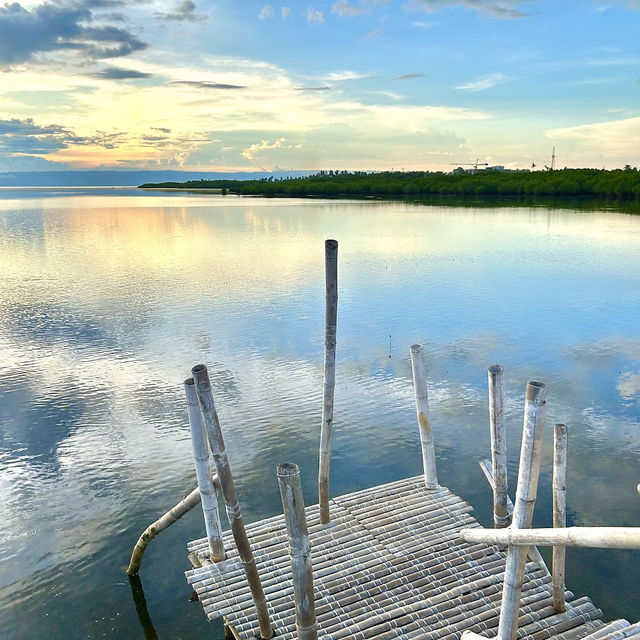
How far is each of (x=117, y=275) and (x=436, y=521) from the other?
2777 centimetres

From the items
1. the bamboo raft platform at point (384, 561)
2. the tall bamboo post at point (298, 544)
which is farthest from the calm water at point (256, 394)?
the tall bamboo post at point (298, 544)

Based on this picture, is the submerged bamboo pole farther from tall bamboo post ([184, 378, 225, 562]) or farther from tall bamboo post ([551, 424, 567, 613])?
tall bamboo post ([551, 424, 567, 613])

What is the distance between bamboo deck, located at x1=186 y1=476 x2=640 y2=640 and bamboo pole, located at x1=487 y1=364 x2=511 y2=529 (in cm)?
49

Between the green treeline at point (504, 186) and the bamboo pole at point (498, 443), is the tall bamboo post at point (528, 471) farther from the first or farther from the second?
the green treeline at point (504, 186)

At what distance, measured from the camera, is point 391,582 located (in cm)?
719

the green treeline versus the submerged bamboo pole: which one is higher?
the green treeline

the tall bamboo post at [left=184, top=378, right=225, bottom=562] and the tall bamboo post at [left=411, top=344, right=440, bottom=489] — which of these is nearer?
the tall bamboo post at [left=184, top=378, right=225, bottom=562]

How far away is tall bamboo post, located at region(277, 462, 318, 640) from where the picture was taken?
4945 mm

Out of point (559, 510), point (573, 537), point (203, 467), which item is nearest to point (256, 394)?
point (203, 467)

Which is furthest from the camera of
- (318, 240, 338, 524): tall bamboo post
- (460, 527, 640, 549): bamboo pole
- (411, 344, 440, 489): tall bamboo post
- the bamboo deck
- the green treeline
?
the green treeline

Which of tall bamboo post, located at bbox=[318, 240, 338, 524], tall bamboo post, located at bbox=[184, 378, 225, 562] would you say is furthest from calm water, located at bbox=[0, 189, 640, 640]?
tall bamboo post, located at bbox=[318, 240, 338, 524]

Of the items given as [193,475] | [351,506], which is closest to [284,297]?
[193,475]

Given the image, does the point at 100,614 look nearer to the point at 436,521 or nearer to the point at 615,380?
the point at 436,521

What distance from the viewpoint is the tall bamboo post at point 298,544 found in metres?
4.95
